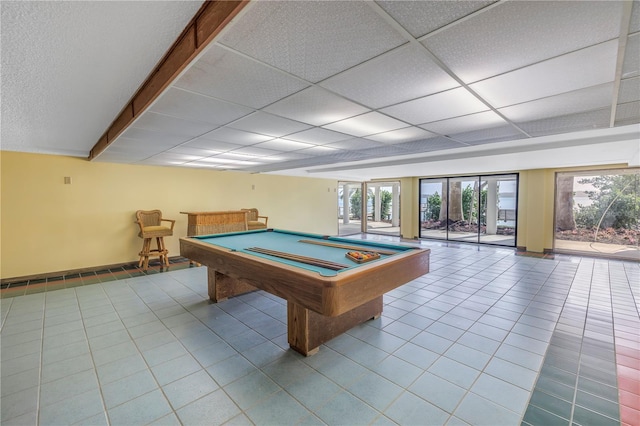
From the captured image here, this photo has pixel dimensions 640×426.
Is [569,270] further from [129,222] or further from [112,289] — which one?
[129,222]

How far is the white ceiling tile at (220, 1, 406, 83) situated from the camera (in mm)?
1209

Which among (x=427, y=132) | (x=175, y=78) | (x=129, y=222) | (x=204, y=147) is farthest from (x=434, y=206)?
(x=175, y=78)

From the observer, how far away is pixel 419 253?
2873 mm

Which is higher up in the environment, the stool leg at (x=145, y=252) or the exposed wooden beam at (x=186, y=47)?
the exposed wooden beam at (x=186, y=47)

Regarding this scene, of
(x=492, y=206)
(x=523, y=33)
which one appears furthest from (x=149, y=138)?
(x=492, y=206)

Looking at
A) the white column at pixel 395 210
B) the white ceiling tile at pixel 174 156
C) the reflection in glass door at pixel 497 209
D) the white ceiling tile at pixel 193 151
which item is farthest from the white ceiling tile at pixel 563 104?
the white column at pixel 395 210

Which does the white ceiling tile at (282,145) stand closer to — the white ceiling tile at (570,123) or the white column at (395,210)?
the white ceiling tile at (570,123)

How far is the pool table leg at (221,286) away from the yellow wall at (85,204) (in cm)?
340

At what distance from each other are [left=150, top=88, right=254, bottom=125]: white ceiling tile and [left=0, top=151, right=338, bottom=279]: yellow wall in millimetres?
4372

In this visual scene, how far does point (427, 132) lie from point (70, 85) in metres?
3.47

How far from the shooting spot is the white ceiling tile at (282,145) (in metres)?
3.74

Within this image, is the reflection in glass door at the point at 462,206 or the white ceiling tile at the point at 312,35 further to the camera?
the reflection in glass door at the point at 462,206

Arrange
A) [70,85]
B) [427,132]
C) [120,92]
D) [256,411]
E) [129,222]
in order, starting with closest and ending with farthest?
[256,411] < [70,85] < [120,92] < [427,132] < [129,222]

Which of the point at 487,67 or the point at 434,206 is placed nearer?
the point at 487,67
